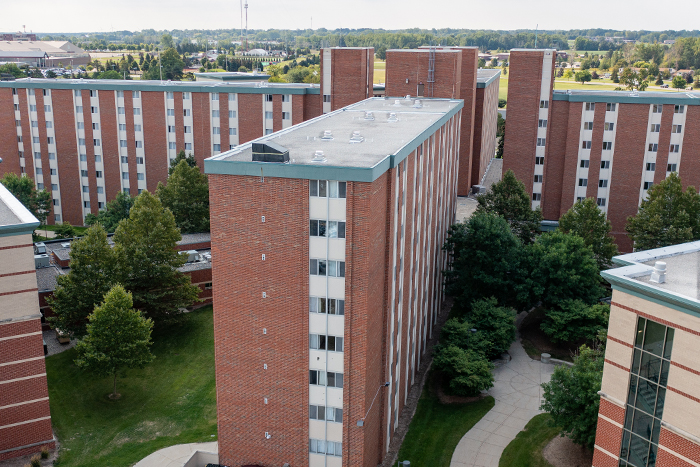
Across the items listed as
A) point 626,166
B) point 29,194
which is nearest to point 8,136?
point 29,194

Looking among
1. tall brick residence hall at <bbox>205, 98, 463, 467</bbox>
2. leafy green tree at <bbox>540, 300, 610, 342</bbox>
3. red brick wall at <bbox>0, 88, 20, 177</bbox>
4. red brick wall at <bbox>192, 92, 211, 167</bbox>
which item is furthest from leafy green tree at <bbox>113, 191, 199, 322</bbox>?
red brick wall at <bbox>0, 88, 20, 177</bbox>

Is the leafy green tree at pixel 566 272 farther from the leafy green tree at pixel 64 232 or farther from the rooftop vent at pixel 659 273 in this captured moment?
the leafy green tree at pixel 64 232

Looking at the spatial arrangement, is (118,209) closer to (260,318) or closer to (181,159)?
(181,159)

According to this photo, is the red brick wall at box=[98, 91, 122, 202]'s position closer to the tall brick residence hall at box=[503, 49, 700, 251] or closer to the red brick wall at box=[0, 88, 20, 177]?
the red brick wall at box=[0, 88, 20, 177]

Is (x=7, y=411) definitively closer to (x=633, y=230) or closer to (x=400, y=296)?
(x=400, y=296)

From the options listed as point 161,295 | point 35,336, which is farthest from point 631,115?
point 35,336

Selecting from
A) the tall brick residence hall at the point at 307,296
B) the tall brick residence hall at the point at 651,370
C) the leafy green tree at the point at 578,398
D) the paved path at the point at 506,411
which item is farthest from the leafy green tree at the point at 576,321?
the tall brick residence hall at the point at 651,370
